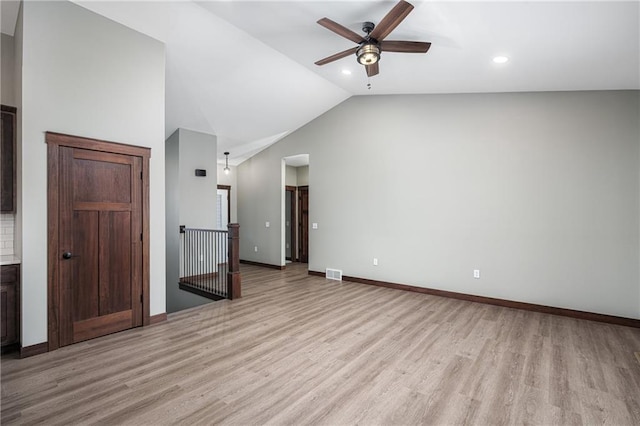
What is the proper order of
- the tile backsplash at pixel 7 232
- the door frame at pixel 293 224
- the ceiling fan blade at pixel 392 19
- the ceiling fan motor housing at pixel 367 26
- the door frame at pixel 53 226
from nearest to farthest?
the ceiling fan blade at pixel 392 19
the door frame at pixel 53 226
the ceiling fan motor housing at pixel 367 26
the tile backsplash at pixel 7 232
the door frame at pixel 293 224

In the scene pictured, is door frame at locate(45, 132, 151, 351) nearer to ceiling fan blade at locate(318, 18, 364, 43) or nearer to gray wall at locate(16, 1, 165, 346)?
gray wall at locate(16, 1, 165, 346)

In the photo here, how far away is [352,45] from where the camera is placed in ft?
12.9

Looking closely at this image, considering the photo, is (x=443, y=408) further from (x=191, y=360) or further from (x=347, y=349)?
(x=191, y=360)

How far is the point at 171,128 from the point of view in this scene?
605cm

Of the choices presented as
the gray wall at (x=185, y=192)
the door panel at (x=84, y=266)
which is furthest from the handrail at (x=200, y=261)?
the door panel at (x=84, y=266)

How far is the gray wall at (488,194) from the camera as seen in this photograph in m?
4.11

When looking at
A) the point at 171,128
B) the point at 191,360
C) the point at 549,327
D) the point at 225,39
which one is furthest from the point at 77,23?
the point at 549,327

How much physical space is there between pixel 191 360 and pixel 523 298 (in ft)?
14.8

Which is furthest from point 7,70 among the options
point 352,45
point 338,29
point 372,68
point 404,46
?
point 404,46

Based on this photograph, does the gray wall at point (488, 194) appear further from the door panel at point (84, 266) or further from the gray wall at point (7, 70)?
the gray wall at point (7, 70)

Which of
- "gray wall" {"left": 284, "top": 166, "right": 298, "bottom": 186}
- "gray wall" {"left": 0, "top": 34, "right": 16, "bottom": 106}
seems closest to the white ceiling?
"gray wall" {"left": 0, "top": 34, "right": 16, "bottom": 106}

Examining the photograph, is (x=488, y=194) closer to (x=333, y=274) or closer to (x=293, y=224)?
(x=333, y=274)

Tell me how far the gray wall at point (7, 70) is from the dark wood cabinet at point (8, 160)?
394mm

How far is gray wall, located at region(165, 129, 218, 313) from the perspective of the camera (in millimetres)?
6102
